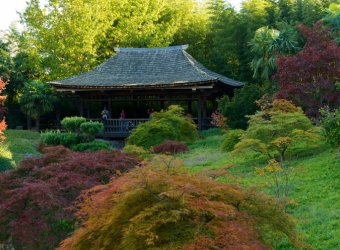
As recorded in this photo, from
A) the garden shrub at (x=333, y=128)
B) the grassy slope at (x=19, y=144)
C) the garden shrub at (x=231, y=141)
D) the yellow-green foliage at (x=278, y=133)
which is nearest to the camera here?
the garden shrub at (x=333, y=128)

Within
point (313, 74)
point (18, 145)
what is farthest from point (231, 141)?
point (18, 145)

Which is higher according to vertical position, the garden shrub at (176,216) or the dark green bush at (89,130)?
the garden shrub at (176,216)

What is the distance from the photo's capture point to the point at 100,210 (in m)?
4.65

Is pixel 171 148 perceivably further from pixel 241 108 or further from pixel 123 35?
pixel 123 35

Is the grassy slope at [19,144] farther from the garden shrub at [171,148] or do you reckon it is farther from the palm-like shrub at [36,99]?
the garden shrub at [171,148]

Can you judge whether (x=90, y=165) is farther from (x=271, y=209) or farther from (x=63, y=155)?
(x=271, y=209)

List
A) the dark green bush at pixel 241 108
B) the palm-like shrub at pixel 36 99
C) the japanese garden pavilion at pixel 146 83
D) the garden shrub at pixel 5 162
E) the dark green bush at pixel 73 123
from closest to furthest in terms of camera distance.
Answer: the garden shrub at pixel 5 162 → the dark green bush at pixel 73 123 → the dark green bush at pixel 241 108 → the japanese garden pavilion at pixel 146 83 → the palm-like shrub at pixel 36 99

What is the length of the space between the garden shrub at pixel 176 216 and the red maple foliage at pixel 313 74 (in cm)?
1151

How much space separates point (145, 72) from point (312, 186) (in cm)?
1692

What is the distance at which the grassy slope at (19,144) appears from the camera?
17625 millimetres

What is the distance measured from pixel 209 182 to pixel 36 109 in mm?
23453

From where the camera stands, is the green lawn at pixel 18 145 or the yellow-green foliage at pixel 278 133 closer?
the yellow-green foliage at pixel 278 133

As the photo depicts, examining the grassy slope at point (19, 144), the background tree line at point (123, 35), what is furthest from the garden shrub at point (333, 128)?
the background tree line at point (123, 35)

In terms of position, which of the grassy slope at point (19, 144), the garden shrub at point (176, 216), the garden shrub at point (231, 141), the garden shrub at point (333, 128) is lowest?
the grassy slope at point (19, 144)
